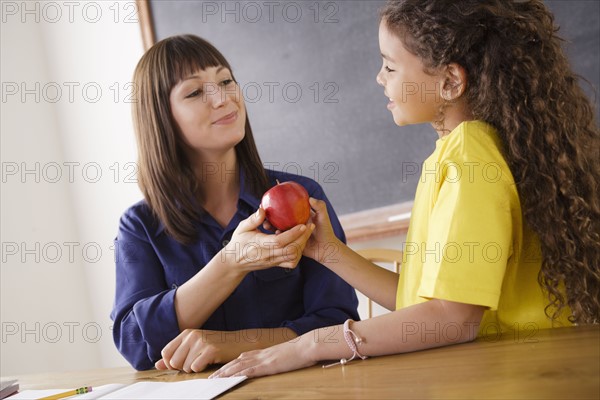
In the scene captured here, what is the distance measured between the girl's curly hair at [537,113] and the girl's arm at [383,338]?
0.48ft

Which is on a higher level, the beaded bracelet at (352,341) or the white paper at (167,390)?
the beaded bracelet at (352,341)

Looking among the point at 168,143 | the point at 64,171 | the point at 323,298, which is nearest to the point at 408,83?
the point at 323,298

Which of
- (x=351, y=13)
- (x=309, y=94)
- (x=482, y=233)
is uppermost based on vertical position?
(x=351, y=13)

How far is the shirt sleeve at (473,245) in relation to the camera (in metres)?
0.94

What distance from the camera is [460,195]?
951mm

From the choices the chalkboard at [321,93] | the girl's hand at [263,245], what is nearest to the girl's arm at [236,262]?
the girl's hand at [263,245]

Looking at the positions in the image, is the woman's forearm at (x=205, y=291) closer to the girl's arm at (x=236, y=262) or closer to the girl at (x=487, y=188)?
the girl's arm at (x=236, y=262)

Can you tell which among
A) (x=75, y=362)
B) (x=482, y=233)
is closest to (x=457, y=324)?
(x=482, y=233)

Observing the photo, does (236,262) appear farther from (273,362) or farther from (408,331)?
(408,331)

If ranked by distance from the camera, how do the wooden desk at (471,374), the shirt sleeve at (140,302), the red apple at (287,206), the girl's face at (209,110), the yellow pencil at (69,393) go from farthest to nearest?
the girl's face at (209,110) → the shirt sleeve at (140,302) → the red apple at (287,206) → the yellow pencil at (69,393) → the wooden desk at (471,374)

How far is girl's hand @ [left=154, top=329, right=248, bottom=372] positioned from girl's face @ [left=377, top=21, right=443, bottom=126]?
0.51 meters

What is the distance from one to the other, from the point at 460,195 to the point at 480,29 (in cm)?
28

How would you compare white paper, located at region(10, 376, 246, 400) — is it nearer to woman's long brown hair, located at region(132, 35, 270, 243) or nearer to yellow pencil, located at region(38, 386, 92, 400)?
yellow pencil, located at region(38, 386, 92, 400)

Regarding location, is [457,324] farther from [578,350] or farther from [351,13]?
[351,13]
